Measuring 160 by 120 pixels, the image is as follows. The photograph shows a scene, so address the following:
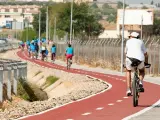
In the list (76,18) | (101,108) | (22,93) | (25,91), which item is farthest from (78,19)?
(101,108)

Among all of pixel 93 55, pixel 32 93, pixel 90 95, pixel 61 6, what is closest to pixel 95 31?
pixel 61 6

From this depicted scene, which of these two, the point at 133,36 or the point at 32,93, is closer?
the point at 133,36

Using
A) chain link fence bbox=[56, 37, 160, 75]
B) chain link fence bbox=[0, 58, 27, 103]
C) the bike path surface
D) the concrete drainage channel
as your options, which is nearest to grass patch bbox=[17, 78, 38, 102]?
the concrete drainage channel

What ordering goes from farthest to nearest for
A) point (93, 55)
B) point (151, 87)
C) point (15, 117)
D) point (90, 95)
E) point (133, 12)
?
point (133, 12)
point (93, 55)
point (151, 87)
point (90, 95)
point (15, 117)

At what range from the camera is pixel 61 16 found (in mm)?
134500

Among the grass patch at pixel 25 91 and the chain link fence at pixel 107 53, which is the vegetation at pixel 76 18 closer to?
the chain link fence at pixel 107 53

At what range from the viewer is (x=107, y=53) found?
5612 cm

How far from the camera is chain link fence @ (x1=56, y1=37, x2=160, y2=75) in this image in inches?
1726

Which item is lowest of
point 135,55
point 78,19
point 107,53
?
point 107,53

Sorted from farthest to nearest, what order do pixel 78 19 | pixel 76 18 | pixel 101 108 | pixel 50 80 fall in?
pixel 78 19 < pixel 76 18 < pixel 50 80 < pixel 101 108

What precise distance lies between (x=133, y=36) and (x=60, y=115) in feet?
9.96

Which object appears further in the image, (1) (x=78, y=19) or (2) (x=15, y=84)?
(1) (x=78, y=19)

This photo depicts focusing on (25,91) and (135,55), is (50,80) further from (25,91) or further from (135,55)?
(135,55)

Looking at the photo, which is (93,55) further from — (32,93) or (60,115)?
(60,115)
